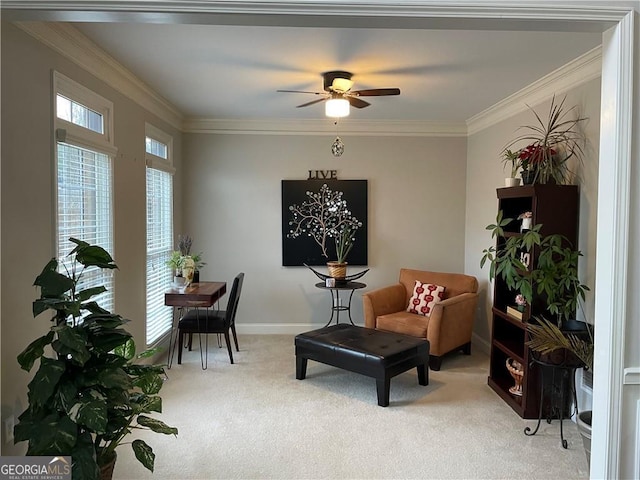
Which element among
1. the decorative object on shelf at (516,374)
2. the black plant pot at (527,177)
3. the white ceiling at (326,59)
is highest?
the white ceiling at (326,59)

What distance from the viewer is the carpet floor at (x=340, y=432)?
2.64m

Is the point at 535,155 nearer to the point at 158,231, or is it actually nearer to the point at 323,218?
the point at 323,218

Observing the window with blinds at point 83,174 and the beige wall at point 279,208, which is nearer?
the window with blinds at point 83,174

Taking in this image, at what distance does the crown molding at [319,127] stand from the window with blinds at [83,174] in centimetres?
205

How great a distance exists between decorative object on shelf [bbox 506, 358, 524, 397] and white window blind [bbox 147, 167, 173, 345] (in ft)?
10.7

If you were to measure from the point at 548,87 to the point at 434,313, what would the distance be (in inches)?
87.1

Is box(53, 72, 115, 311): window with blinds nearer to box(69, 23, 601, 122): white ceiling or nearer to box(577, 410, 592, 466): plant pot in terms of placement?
box(69, 23, 601, 122): white ceiling

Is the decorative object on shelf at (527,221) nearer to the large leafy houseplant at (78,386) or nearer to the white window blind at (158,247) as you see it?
the large leafy houseplant at (78,386)

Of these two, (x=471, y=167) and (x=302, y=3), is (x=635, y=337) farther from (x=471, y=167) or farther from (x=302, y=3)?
(x=471, y=167)

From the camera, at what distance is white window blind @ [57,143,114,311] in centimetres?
281

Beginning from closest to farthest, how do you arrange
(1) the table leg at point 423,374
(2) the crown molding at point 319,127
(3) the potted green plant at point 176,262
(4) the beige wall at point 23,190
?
(4) the beige wall at point 23,190
(1) the table leg at point 423,374
(3) the potted green plant at point 176,262
(2) the crown molding at point 319,127

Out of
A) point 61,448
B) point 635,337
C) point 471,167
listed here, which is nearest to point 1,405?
point 61,448

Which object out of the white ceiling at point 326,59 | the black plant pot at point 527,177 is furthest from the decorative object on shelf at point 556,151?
the white ceiling at point 326,59

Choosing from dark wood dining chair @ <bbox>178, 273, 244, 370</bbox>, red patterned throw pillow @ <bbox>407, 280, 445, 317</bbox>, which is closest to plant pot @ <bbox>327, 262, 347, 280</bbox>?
red patterned throw pillow @ <bbox>407, 280, 445, 317</bbox>
